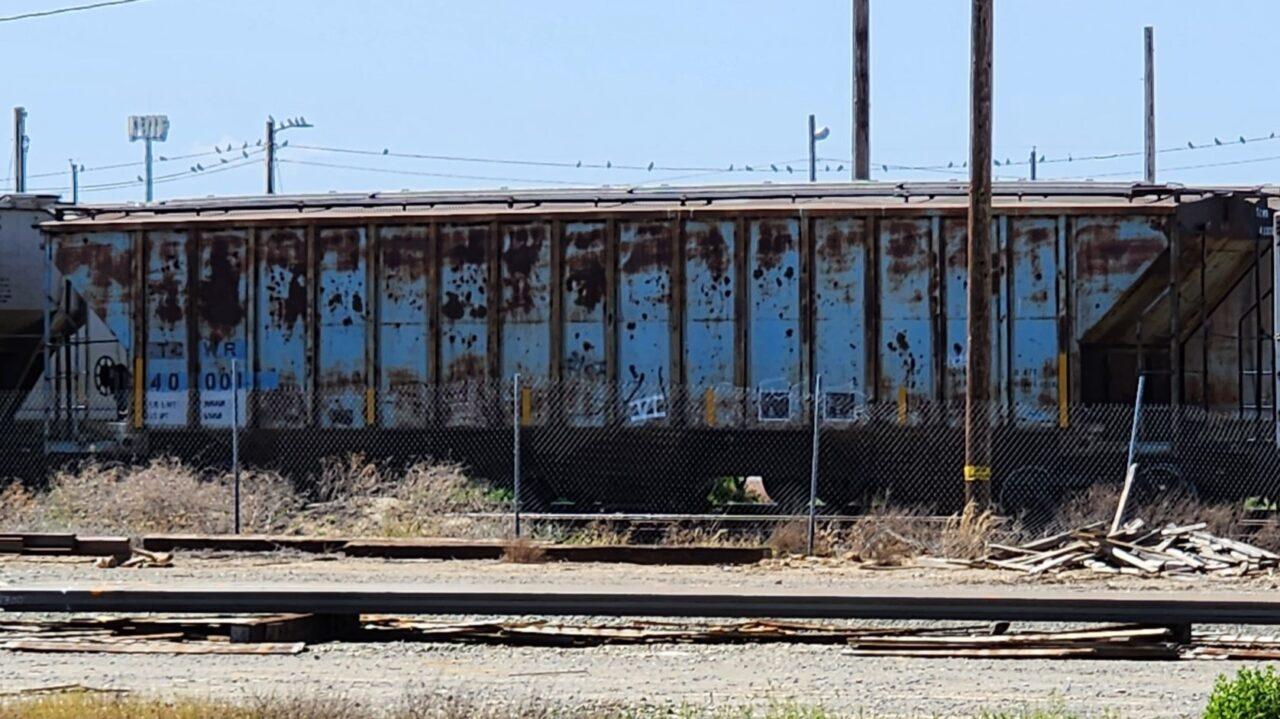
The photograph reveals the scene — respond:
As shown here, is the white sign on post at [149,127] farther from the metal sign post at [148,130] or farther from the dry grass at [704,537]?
the dry grass at [704,537]

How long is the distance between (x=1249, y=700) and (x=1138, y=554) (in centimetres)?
981

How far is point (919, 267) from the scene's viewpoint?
72.1ft

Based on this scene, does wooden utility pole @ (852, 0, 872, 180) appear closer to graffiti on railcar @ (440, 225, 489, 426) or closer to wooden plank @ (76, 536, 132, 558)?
graffiti on railcar @ (440, 225, 489, 426)

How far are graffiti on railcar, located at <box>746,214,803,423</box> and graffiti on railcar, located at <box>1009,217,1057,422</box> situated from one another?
8.33 feet

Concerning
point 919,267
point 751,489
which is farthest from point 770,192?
point 751,489

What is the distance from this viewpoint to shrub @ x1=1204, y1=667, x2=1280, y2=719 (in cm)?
809

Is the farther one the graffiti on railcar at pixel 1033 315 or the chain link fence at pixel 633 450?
the graffiti on railcar at pixel 1033 315

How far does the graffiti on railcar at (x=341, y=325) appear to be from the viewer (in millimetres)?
23203

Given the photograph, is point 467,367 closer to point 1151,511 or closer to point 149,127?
point 1151,511

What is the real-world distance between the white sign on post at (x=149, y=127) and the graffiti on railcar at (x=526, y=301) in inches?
2594

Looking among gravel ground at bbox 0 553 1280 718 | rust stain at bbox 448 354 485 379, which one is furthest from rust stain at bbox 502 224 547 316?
gravel ground at bbox 0 553 1280 718

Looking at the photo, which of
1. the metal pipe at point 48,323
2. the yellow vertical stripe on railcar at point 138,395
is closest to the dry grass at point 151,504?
the yellow vertical stripe on railcar at point 138,395

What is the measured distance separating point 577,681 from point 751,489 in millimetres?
13317

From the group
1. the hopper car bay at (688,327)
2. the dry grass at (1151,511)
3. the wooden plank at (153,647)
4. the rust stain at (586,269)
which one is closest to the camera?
the wooden plank at (153,647)
